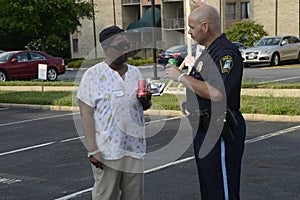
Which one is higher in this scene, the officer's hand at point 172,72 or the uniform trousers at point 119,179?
the officer's hand at point 172,72

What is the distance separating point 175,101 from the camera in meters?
13.7

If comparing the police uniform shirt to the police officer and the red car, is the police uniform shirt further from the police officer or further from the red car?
the red car

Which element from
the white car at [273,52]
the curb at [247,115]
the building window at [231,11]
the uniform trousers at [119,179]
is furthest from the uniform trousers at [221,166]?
the building window at [231,11]

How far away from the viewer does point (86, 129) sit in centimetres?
435

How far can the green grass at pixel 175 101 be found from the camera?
445 inches

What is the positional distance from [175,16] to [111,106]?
47.0 metres

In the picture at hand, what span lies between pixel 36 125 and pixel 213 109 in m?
8.90

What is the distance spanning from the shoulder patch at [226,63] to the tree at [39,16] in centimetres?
3440

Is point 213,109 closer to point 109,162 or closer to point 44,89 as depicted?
point 109,162

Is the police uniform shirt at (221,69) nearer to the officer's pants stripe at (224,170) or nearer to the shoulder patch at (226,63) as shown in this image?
the shoulder patch at (226,63)

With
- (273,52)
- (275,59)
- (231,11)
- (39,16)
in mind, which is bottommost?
(275,59)

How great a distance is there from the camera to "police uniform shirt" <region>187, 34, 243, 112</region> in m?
3.99

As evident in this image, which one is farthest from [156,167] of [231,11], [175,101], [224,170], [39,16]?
[231,11]

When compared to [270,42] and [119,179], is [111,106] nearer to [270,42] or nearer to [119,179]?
[119,179]
